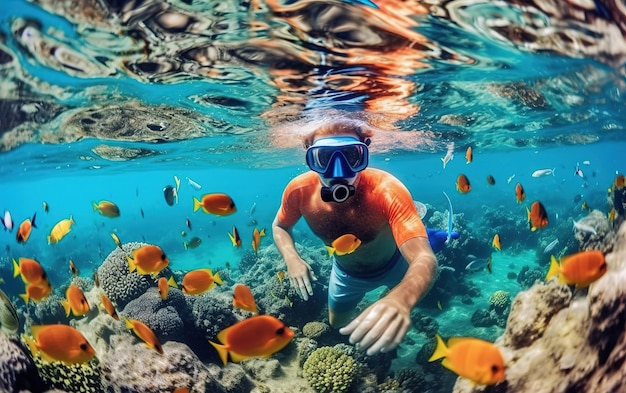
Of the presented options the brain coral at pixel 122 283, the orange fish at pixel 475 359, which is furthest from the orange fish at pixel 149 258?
the brain coral at pixel 122 283

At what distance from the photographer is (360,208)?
6805mm

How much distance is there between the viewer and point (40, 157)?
63.9ft

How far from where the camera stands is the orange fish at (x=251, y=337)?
3215mm

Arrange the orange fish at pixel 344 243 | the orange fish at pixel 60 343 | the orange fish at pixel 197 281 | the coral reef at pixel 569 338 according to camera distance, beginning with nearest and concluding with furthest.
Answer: the coral reef at pixel 569 338 < the orange fish at pixel 60 343 < the orange fish at pixel 344 243 < the orange fish at pixel 197 281

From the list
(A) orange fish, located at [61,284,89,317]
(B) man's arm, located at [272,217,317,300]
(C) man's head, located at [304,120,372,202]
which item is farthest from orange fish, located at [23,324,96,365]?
(C) man's head, located at [304,120,372,202]

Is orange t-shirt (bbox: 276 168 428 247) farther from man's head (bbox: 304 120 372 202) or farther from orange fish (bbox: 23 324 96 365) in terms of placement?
orange fish (bbox: 23 324 96 365)

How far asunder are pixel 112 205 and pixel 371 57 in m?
6.31

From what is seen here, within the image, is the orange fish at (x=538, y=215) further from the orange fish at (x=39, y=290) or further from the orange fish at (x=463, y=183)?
the orange fish at (x=39, y=290)

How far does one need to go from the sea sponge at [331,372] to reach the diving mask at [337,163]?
3597mm

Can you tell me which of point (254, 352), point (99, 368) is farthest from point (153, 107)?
point (254, 352)

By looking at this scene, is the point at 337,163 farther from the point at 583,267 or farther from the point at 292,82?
the point at 292,82

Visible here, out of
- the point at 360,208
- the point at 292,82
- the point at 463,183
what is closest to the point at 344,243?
the point at 360,208

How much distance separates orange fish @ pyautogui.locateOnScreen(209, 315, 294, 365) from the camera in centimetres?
→ 321

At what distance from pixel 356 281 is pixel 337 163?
3.05 m
